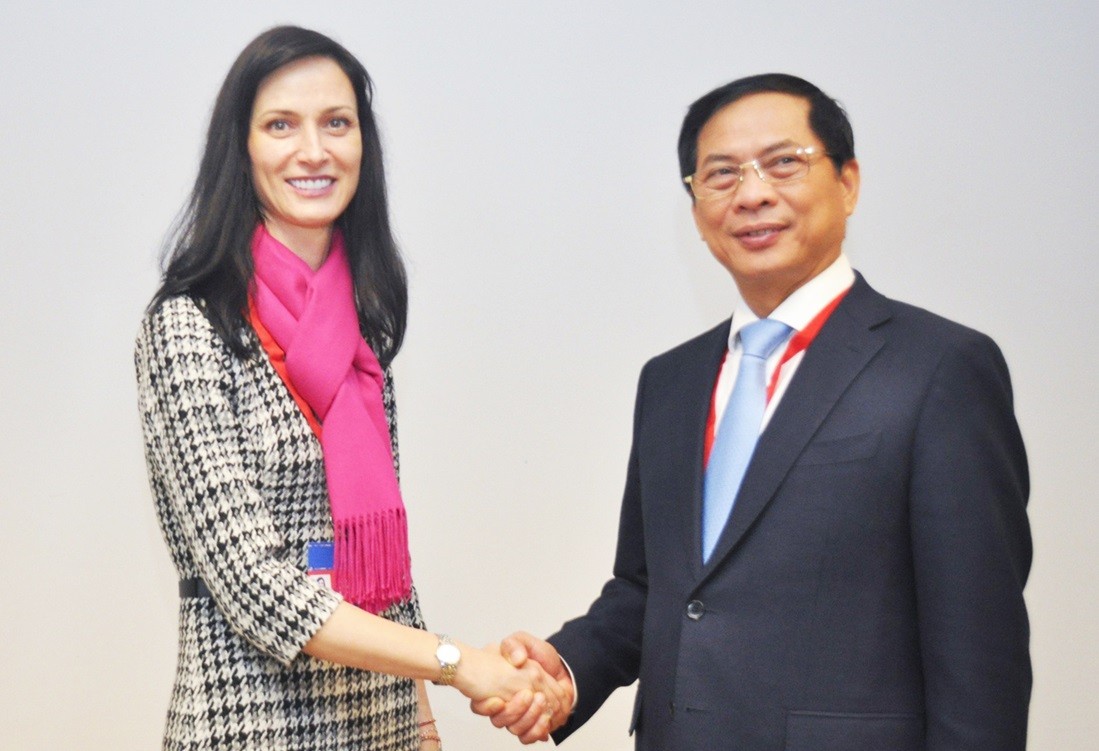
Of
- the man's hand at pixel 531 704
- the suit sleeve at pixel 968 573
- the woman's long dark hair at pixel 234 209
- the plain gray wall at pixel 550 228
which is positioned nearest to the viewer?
the suit sleeve at pixel 968 573

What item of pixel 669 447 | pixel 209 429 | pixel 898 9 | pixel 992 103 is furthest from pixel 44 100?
pixel 992 103

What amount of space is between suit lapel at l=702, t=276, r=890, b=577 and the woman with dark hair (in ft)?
1.65

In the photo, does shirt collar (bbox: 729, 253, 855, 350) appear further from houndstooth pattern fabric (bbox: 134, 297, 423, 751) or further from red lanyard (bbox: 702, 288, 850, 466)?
houndstooth pattern fabric (bbox: 134, 297, 423, 751)

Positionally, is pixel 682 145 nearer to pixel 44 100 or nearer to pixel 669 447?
pixel 669 447

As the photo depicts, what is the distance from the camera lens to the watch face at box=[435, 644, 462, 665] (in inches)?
73.7

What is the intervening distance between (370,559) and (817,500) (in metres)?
0.68

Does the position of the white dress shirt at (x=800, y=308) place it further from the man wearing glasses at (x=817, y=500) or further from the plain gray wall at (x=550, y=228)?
the plain gray wall at (x=550, y=228)

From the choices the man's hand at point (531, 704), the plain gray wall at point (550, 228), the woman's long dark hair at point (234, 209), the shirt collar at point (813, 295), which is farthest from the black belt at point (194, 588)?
the plain gray wall at point (550, 228)

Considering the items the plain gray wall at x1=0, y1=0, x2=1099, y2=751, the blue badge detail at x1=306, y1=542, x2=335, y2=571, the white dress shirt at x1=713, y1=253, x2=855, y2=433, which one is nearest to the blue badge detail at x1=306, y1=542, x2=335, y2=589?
the blue badge detail at x1=306, y1=542, x2=335, y2=571

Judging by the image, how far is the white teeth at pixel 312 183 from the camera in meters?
1.96

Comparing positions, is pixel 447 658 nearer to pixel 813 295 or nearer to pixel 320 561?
pixel 320 561

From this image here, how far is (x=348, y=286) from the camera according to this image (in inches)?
80.8

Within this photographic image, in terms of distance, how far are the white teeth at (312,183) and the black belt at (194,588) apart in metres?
0.64

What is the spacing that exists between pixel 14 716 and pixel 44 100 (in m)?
1.51
